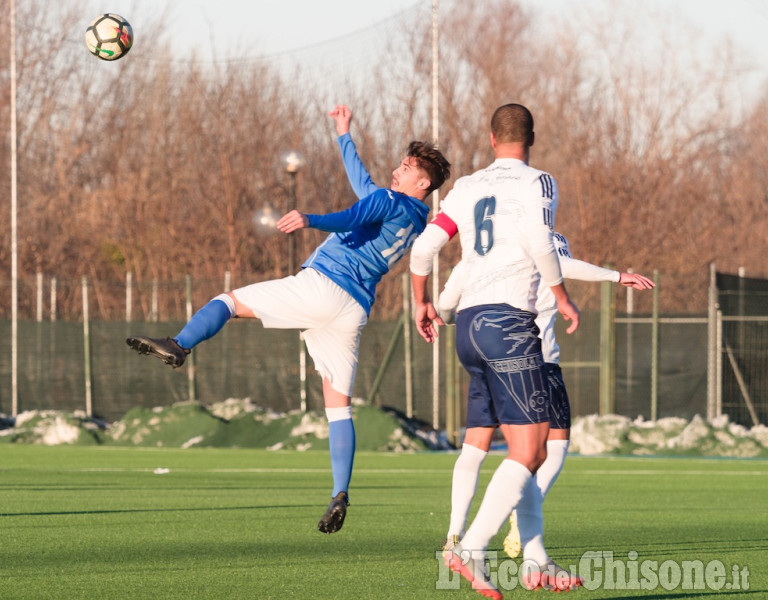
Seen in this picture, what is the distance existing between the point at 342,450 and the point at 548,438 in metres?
1.30

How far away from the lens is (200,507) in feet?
34.8

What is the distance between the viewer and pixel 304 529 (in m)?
9.09

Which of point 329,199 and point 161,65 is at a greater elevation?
point 161,65

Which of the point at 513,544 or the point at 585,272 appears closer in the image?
the point at 585,272

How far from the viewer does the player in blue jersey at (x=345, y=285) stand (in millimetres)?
7742

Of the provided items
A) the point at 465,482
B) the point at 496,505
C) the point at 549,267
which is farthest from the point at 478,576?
the point at 549,267

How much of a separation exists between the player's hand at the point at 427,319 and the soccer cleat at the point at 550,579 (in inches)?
49.6

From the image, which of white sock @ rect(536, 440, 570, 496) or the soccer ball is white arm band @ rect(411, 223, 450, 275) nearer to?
white sock @ rect(536, 440, 570, 496)

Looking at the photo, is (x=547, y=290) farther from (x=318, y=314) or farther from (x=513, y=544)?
(x=513, y=544)

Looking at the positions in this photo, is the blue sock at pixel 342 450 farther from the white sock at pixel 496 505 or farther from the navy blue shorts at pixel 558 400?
the white sock at pixel 496 505

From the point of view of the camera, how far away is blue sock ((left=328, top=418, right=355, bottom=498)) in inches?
309

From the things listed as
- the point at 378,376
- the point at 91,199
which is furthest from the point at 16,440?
the point at 91,199

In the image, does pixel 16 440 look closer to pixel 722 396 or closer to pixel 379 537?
pixel 722 396

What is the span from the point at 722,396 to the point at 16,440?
11.1 metres
